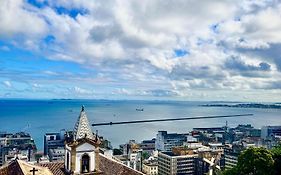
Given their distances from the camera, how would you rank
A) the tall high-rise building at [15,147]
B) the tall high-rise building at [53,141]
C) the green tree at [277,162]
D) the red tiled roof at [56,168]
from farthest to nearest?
1. the tall high-rise building at [53,141]
2. the tall high-rise building at [15,147]
3. the green tree at [277,162]
4. the red tiled roof at [56,168]

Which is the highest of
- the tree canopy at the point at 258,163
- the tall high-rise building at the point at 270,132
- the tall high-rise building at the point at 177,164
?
the tree canopy at the point at 258,163

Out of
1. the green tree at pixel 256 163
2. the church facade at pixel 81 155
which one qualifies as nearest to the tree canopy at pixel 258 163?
the green tree at pixel 256 163

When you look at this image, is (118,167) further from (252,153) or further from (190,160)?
(190,160)

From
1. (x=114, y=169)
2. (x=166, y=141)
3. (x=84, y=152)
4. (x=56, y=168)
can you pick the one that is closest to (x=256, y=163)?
(x=114, y=169)

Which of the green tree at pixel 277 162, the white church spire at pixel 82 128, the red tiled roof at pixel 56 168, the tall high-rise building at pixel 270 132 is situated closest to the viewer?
the white church spire at pixel 82 128

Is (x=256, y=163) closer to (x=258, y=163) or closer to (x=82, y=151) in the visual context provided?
(x=258, y=163)

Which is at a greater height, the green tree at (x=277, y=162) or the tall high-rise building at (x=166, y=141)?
the green tree at (x=277, y=162)

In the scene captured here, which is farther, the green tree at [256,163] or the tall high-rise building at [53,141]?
the tall high-rise building at [53,141]

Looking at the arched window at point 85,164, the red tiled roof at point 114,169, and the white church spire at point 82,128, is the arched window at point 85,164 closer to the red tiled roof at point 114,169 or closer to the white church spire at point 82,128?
the white church spire at point 82,128
